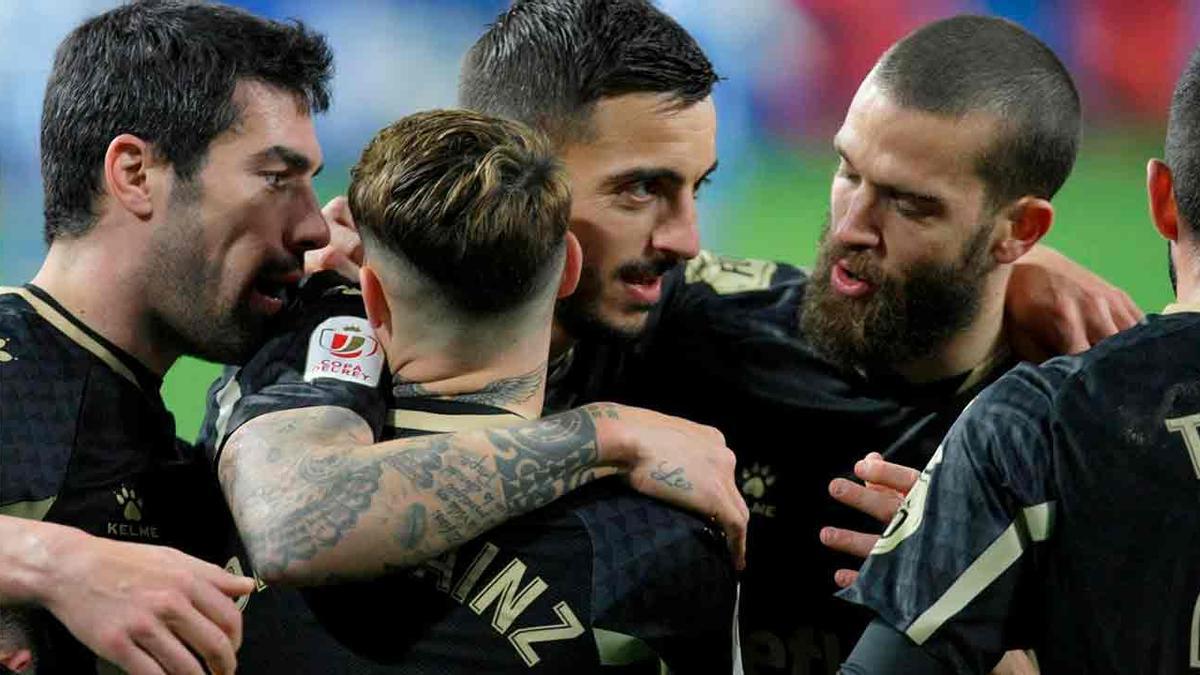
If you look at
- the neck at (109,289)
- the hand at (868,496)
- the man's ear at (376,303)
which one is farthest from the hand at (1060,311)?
the neck at (109,289)

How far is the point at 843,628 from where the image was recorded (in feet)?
10.2

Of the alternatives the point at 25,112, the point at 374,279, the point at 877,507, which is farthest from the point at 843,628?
the point at 25,112

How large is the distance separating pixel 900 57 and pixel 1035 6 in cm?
559

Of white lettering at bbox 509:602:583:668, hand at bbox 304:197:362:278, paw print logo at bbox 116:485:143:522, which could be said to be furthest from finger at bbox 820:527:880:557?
paw print logo at bbox 116:485:143:522

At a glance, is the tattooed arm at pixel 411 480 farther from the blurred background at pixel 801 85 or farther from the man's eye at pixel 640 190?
the blurred background at pixel 801 85

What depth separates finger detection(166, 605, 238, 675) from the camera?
2.15 meters

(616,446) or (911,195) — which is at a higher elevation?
(911,195)

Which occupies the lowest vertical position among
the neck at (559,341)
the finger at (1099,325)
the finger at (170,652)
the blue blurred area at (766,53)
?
the blue blurred area at (766,53)

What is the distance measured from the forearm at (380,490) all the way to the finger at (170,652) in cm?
15

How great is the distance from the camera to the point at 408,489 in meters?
2.23

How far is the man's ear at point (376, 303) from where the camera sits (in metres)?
2.41

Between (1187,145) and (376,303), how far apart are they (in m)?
1.25

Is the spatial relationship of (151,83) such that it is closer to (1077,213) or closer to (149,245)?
(149,245)

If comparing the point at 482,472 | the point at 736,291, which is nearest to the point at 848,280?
the point at 736,291
